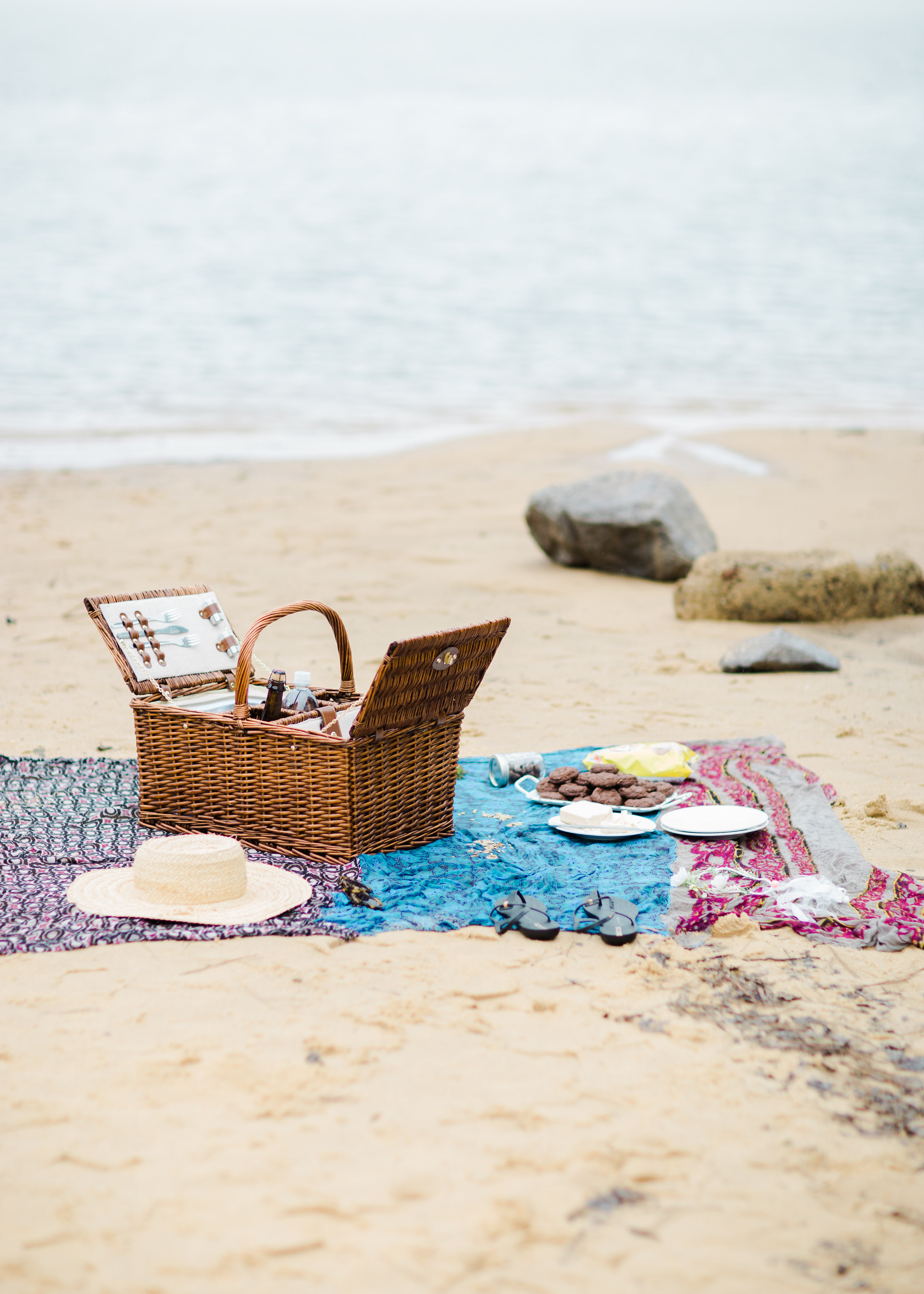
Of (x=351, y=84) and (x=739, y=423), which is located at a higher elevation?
(x=351, y=84)

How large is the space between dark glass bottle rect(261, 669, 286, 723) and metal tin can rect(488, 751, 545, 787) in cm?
101

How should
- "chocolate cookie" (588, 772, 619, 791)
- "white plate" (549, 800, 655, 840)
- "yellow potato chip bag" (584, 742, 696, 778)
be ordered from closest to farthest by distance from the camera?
"white plate" (549, 800, 655, 840) < "chocolate cookie" (588, 772, 619, 791) < "yellow potato chip bag" (584, 742, 696, 778)

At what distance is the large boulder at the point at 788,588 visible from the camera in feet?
26.3

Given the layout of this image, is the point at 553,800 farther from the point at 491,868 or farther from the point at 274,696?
the point at 274,696

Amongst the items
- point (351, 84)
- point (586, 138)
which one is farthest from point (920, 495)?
point (351, 84)

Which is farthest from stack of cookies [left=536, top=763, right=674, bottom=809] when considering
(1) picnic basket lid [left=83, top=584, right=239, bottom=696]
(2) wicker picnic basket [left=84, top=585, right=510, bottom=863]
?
(1) picnic basket lid [left=83, top=584, right=239, bottom=696]

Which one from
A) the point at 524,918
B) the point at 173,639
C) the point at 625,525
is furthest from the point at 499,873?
the point at 625,525

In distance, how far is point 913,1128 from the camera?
2895mm

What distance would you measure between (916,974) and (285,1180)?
1973mm

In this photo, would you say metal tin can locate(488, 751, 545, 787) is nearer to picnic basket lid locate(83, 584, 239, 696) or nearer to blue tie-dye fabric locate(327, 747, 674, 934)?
blue tie-dye fabric locate(327, 747, 674, 934)

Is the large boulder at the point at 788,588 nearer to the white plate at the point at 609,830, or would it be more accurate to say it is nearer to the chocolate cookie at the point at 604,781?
the chocolate cookie at the point at 604,781

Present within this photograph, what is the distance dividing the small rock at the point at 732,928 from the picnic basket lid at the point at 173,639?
88.9 inches

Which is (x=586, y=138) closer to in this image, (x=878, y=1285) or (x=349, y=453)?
(x=349, y=453)

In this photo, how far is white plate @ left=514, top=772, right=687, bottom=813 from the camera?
4879mm
